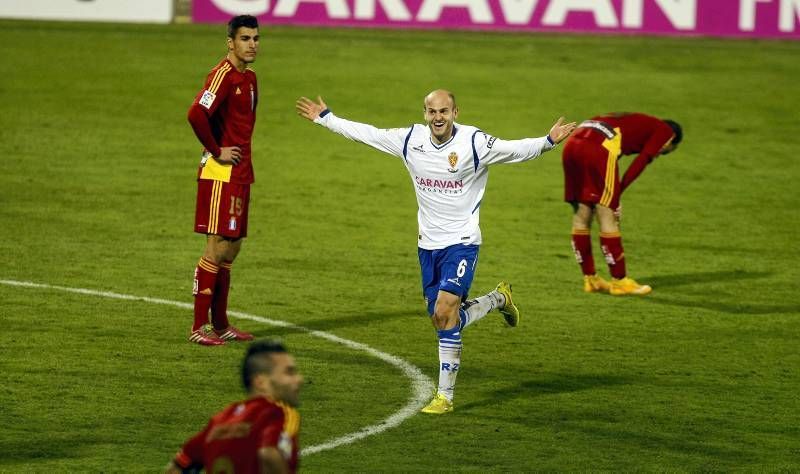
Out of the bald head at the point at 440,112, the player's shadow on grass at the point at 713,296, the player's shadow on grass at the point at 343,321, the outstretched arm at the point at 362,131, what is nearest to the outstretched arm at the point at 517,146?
the bald head at the point at 440,112

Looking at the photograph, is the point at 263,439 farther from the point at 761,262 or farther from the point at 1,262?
the point at 761,262

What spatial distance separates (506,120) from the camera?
2556 centimetres

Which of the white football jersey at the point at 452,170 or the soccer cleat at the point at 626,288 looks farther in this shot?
the soccer cleat at the point at 626,288

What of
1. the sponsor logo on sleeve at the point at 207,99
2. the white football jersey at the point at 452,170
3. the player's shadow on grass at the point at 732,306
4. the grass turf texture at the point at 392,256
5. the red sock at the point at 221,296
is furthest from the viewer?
the player's shadow on grass at the point at 732,306

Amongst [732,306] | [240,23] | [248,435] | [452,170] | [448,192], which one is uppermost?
[240,23]

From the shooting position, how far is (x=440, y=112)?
423 inches

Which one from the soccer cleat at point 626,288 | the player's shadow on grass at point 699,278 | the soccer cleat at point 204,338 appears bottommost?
the soccer cleat at point 204,338

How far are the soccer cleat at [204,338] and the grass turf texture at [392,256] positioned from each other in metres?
0.22

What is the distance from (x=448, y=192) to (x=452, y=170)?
0.58 feet

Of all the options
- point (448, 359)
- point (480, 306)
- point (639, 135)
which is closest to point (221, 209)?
point (480, 306)

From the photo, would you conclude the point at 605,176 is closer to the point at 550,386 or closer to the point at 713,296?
the point at 713,296

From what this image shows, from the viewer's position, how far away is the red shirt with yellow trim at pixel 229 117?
40.2 feet

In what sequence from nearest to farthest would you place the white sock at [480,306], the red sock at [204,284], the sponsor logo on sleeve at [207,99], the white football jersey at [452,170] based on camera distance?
the white football jersey at [452,170]
the white sock at [480,306]
the sponsor logo on sleeve at [207,99]
the red sock at [204,284]

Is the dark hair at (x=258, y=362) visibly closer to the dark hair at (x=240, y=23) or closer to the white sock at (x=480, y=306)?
the white sock at (x=480, y=306)
